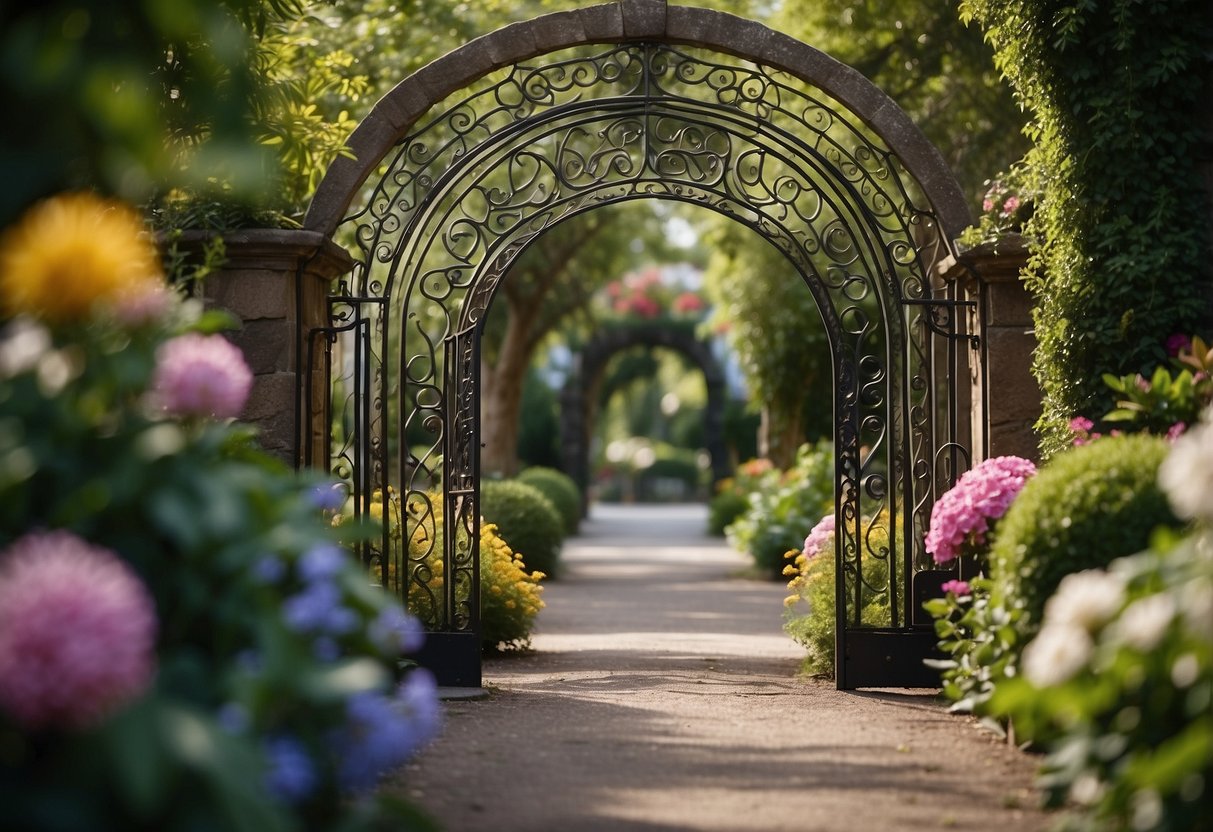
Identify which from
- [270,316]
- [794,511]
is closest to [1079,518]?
[270,316]

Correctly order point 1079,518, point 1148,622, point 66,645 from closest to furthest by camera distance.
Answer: point 66,645, point 1148,622, point 1079,518

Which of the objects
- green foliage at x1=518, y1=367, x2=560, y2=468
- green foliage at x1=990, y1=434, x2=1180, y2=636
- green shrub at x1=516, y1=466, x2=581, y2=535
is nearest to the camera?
green foliage at x1=990, y1=434, x2=1180, y2=636

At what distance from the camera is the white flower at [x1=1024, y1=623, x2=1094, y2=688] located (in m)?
3.26

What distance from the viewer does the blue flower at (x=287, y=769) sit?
114 inches

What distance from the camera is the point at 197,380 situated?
3.52 metres

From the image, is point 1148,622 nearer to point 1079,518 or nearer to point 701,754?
point 1079,518

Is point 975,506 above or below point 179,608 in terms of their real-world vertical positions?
above

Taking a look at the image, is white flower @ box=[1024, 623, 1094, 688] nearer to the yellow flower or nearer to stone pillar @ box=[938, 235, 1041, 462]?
the yellow flower

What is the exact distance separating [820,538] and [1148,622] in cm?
478

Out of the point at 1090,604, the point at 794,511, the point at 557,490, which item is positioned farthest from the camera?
the point at 557,490

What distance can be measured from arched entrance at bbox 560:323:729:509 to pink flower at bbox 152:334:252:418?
23.2 m

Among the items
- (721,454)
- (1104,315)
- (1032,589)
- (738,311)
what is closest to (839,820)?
(1032,589)

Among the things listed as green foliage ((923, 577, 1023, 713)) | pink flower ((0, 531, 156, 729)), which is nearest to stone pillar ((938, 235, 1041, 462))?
green foliage ((923, 577, 1023, 713))

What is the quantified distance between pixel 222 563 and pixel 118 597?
21.4 inches
